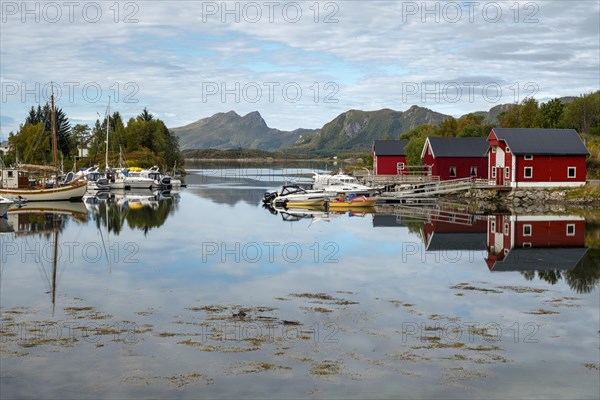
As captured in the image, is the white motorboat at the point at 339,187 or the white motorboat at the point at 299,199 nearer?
the white motorboat at the point at 299,199

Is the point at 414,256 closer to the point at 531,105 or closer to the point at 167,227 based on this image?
the point at 167,227

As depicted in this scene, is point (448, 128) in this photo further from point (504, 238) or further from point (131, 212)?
point (504, 238)

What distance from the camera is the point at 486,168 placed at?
76.6 m

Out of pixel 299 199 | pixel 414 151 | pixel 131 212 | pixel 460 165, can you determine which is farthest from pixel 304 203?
pixel 414 151

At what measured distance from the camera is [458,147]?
77.8 meters

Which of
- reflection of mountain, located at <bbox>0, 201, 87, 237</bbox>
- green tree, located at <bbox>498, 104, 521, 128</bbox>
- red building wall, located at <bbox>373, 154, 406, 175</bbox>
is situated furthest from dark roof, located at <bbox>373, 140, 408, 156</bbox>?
reflection of mountain, located at <bbox>0, 201, 87, 237</bbox>

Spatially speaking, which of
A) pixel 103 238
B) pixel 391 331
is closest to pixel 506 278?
pixel 391 331

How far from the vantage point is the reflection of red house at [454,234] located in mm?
33094

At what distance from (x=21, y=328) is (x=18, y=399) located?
5.18m

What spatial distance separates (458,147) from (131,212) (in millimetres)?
40579

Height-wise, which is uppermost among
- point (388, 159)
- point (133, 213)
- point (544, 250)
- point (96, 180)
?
point (388, 159)

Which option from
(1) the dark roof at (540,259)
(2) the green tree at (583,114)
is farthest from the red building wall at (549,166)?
(2) the green tree at (583,114)

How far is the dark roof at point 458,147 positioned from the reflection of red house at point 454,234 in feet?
103

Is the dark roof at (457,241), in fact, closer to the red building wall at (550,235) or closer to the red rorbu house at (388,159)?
the red building wall at (550,235)
